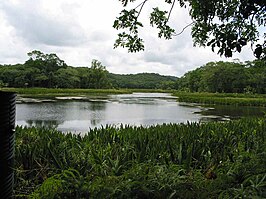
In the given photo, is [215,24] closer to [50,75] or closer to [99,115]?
[99,115]

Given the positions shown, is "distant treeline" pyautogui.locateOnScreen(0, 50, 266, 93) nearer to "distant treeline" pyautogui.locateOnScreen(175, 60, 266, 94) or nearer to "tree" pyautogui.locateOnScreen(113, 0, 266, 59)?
"distant treeline" pyautogui.locateOnScreen(175, 60, 266, 94)

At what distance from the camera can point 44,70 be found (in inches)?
2891

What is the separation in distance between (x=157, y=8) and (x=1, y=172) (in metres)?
2.85

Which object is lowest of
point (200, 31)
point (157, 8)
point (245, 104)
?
point (245, 104)

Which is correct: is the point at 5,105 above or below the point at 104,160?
above

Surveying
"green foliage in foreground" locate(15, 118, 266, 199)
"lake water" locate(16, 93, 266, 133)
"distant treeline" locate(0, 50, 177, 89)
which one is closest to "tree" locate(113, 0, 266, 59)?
"green foliage in foreground" locate(15, 118, 266, 199)

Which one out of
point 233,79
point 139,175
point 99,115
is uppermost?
point 233,79

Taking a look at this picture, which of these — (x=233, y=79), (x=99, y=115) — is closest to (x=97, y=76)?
(x=233, y=79)

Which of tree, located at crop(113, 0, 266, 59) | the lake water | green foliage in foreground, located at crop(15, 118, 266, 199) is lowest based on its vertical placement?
the lake water

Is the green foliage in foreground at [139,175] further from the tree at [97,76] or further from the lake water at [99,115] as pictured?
the tree at [97,76]

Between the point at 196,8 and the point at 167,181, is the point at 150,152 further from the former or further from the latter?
the point at 196,8

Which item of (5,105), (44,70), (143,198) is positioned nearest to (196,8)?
(143,198)

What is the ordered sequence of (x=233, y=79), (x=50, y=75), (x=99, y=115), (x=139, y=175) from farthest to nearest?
(x=50, y=75)
(x=233, y=79)
(x=99, y=115)
(x=139, y=175)

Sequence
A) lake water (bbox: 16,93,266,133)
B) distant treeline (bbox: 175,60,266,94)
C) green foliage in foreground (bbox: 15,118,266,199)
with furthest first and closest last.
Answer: distant treeline (bbox: 175,60,266,94) < lake water (bbox: 16,93,266,133) < green foliage in foreground (bbox: 15,118,266,199)
